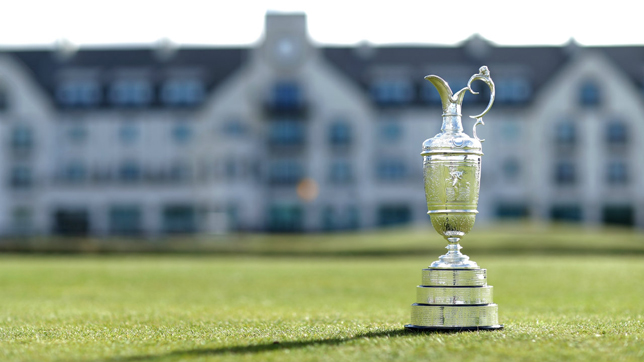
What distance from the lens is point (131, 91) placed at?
230ft

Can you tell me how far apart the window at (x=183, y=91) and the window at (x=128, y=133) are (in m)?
3.05

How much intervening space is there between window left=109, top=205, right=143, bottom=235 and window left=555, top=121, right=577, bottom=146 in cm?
3104

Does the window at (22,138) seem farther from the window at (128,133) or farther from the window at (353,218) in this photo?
the window at (353,218)

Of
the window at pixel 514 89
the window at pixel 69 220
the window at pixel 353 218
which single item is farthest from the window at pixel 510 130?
the window at pixel 69 220

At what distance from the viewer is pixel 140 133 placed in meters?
69.8

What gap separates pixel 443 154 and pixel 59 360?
4.73m

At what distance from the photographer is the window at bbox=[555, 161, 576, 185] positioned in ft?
220

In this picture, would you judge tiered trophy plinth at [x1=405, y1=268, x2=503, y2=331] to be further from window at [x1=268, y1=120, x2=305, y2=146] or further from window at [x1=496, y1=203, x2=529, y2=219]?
window at [x1=496, y1=203, x2=529, y2=219]

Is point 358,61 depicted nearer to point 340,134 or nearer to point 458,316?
point 340,134

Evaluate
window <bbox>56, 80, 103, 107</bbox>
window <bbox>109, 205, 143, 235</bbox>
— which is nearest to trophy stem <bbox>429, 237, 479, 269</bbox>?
window <bbox>109, 205, 143, 235</bbox>

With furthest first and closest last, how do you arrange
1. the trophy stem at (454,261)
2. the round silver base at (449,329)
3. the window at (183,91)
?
1. the window at (183,91)
2. the trophy stem at (454,261)
3. the round silver base at (449,329)

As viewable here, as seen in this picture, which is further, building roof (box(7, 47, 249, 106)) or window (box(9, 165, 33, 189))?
building roof (box(7, 47, 249, 106))

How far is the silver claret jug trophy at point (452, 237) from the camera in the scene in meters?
10.2

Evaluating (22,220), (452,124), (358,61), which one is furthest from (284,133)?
(452,124)
